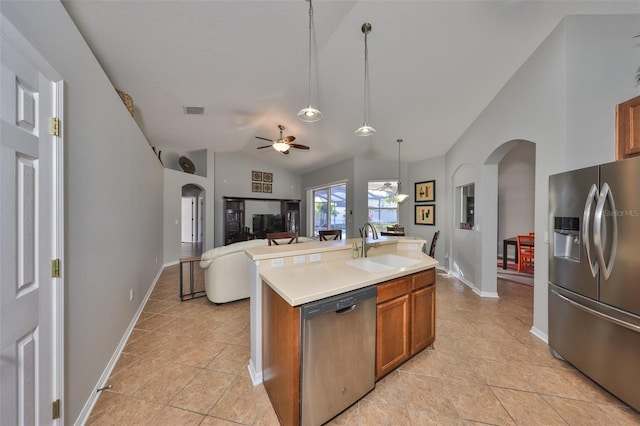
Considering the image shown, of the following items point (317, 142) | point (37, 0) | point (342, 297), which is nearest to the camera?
point (37, 0)

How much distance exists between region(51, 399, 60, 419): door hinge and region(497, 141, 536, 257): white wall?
7.90m

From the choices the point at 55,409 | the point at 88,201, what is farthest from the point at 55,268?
the point at 55,409

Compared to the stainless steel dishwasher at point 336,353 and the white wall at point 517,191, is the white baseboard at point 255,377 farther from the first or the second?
the white wall at point 517,191

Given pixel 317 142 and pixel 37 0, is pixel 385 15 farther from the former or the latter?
pixel 317 142

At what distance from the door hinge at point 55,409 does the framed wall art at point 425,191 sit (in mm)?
6352

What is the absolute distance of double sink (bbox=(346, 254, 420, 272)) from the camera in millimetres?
2168

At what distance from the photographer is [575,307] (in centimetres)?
195

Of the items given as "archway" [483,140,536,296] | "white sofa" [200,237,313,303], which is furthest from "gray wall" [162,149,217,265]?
"archway" [483,140,536,296]

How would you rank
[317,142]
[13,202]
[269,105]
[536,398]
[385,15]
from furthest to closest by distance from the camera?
[317,142] < [269,105] < [385,15] < [536,398] < [13,202]

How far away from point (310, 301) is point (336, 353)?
1.40 ft

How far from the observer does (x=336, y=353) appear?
1.47 metres

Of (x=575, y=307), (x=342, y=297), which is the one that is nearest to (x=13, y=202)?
(x=342, y=297)

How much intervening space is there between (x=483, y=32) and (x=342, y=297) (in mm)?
3229

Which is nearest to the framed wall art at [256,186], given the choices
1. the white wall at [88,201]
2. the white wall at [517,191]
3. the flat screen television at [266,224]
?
the flat screen television at [266,224]
